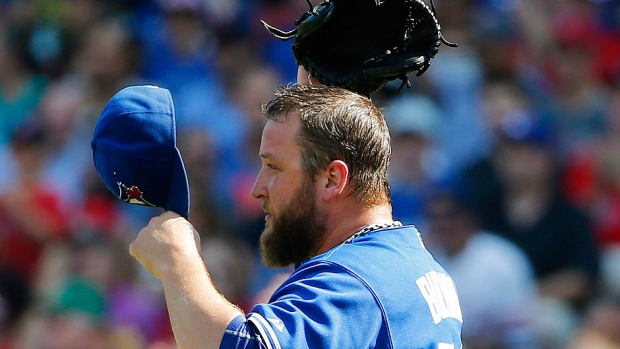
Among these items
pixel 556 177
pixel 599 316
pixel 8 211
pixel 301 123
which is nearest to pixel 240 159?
pixel 8 211

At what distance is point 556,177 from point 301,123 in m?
3.80

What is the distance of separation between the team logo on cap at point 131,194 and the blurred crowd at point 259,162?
2.74m

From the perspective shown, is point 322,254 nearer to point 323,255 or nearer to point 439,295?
point 323,255

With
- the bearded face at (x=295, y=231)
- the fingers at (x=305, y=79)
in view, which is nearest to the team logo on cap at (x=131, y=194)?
the bearded face at (x=295, y=231)

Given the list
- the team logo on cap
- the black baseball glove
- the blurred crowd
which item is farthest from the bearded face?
the blurred crowd

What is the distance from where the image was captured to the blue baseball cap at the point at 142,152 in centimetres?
267

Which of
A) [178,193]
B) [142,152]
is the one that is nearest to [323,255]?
[178,193]

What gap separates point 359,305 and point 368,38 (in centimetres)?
97

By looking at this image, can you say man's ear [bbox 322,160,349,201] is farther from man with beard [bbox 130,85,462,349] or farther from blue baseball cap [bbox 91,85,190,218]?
blue baseball cap [bbox 91,85,190,218]

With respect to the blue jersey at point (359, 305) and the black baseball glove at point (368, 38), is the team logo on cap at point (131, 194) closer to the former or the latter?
the blue jersey at point (359, 305)

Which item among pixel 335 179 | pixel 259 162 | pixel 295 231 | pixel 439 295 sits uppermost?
pixel 335 179

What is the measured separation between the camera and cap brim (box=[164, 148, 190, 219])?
8.80 feet

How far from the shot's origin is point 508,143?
→ 249 inches

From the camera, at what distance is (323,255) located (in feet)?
8.38
